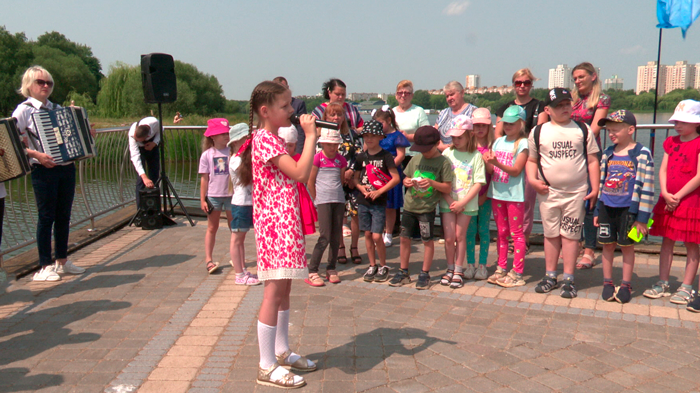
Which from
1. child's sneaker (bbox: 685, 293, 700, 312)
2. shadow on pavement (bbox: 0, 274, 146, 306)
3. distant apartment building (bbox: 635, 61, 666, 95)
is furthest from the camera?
distant apartment building (bbox: 635, 61, 666, 95)

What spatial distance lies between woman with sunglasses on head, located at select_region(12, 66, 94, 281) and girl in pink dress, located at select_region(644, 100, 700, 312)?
5.60m

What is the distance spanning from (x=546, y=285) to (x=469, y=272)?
0.79 meters

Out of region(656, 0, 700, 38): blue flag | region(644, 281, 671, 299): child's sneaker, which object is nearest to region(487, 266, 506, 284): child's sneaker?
region(644, 281, 671, 299): child's sneaker

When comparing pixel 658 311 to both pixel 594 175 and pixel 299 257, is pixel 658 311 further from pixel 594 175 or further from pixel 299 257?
pixel 299 257

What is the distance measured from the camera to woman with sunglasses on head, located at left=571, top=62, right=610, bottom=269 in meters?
5.84

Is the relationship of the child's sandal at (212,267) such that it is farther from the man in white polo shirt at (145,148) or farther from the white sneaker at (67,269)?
the man in white polo shirt at (145,148)

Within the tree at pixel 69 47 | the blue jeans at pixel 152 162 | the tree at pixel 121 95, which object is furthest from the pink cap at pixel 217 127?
the tree at pixel 69 47

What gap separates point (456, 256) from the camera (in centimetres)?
565

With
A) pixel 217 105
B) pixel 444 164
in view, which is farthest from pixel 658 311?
pixel 217 105

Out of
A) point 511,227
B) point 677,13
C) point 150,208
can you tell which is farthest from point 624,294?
point 150,208

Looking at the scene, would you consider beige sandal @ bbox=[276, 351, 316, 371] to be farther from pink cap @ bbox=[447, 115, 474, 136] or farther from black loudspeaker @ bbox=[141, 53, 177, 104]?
black loudspeaker @ bbox=[141, 53, 177, 104]

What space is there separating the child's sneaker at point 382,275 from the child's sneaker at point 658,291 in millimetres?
2333

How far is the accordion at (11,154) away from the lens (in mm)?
4871

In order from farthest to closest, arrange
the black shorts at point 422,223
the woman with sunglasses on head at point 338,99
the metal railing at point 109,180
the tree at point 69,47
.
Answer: the tree at point 69,47 → the metal railing at point 109,180 → the woman with sunglasses on head at point 338,99 → the black shorts at point 422,223
